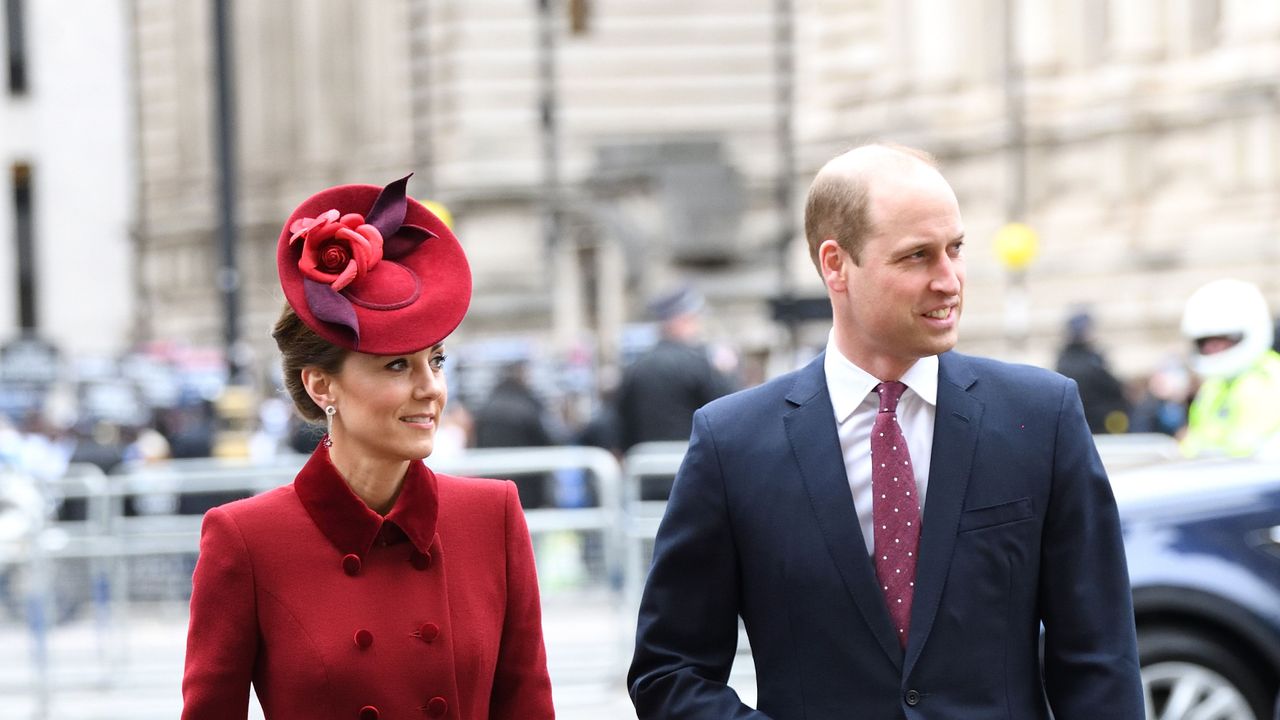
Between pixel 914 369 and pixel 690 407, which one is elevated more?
pixel 914 369

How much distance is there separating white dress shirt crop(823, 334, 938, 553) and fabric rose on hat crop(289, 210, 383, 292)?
87 centimetres

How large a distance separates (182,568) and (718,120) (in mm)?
30270

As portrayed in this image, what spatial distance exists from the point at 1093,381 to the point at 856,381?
13.9 metres

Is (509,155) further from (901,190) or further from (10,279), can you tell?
(901,190)

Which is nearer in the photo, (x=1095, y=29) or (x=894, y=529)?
(x=894, y=529)

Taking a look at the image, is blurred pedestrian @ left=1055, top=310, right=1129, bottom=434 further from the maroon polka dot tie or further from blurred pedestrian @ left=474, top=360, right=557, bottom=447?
the maroon polka dot tie

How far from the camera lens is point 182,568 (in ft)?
43.8

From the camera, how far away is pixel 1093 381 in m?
17.6

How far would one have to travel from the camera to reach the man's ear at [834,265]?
157 inches

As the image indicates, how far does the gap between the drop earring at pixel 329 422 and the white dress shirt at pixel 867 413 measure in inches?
35.7

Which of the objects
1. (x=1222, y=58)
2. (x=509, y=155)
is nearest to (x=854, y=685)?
(x=1222, y=58)

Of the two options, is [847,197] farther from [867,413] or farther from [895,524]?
[895,524]

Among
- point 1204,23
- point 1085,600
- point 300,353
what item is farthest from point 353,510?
point 1204,23

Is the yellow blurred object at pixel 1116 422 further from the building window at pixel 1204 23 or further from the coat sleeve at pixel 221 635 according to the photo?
the coat sleeve at pixel 221 635
